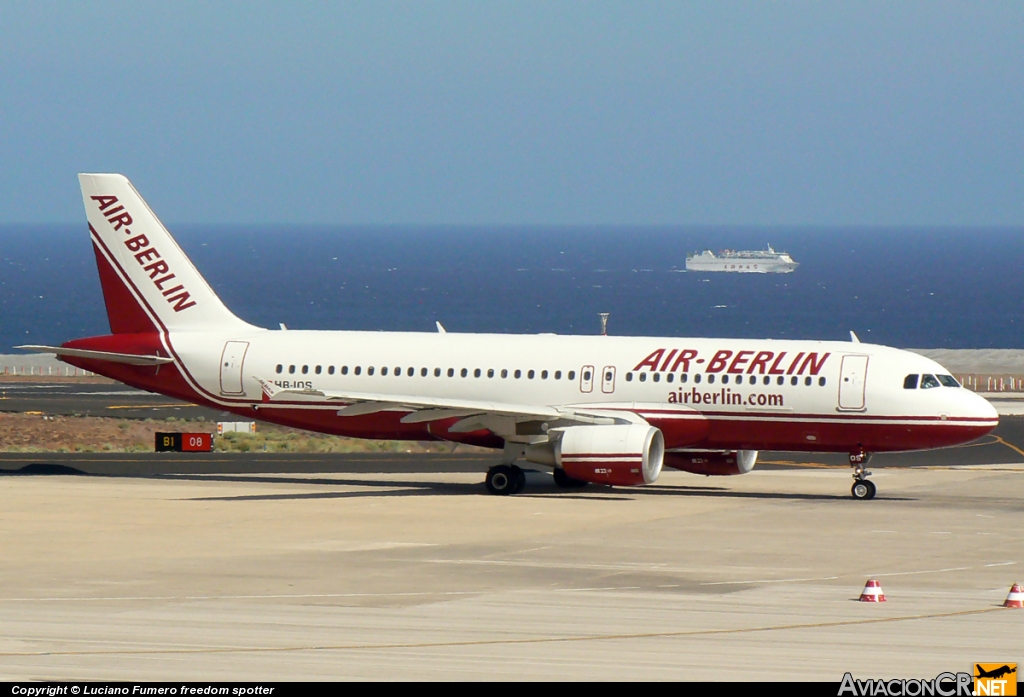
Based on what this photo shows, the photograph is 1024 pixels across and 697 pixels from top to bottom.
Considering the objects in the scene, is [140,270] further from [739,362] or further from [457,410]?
[739,362]

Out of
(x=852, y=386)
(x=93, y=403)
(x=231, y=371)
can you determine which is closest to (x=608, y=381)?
(x=852, y=386)

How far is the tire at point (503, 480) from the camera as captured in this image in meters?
41.6

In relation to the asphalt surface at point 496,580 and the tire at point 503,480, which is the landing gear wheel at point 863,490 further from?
the tire at point 503,480

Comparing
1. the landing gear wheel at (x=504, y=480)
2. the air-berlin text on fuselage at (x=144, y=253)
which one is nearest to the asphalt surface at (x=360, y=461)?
Answer: the air-berlin text on fuselage at (x=144, y=253)

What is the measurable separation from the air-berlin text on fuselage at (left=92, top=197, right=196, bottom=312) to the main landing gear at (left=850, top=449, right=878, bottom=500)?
1985 cm

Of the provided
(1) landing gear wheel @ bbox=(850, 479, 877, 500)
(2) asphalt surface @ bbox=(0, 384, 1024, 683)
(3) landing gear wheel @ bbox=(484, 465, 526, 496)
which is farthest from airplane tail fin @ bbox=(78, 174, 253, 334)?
(1) landing gear wheel @ bbox=(850, 479, 877, 500)

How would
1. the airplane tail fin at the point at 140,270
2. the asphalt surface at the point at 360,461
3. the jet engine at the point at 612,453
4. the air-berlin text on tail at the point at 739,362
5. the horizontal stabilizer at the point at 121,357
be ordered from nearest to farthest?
the jet engine at the point at 612,453, the air-berlin text on tail at the point at 739,362, the horizontal stabilizer at the point at 121,357, the airplane tail fin at the point at 140,270, the asphalt surface at the point at 360,461

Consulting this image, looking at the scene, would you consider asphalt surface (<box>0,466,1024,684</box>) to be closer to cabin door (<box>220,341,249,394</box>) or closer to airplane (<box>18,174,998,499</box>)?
airplane (<box>18,174,998,499</box>)

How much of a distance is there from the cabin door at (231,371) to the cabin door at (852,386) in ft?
55.3

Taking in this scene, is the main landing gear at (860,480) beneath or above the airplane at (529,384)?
beneath

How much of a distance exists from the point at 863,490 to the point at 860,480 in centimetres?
33

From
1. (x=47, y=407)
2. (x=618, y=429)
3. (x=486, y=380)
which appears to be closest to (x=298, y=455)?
(x=486, y=380)

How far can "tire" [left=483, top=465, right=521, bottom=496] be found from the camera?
41594mm

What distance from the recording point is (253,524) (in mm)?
34719
